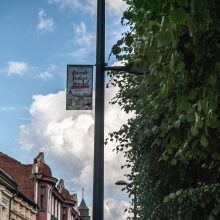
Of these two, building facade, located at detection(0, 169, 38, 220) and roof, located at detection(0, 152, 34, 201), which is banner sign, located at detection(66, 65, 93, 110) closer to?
building facade, located at detection(0, 169, 38, 220)

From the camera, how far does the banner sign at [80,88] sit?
934 cm

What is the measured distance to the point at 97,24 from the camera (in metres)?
9.30

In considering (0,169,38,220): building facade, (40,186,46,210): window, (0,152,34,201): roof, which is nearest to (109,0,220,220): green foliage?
(0,169,38,220): building facade

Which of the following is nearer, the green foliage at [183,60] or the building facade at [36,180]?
the green foliage at [183,60]

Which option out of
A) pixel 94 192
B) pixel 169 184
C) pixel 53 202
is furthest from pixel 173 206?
pixel 53 202

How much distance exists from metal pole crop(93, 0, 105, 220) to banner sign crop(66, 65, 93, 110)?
0.15 meters

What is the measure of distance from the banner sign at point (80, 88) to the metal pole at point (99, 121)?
154mm

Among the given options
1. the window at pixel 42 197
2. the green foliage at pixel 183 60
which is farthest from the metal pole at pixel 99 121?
the window at pixel 42 197

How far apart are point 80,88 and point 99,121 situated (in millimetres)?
732

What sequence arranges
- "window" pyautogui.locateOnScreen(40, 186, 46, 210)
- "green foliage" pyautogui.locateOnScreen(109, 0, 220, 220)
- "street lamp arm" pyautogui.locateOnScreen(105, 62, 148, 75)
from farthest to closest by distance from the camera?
"window" pyautogui.locateOnScreen(40, 186, 46, 210), "street lamp arm" pyautogui.locateOnScreen(105, 62, 148, 75), "green foliage" pyautogui.locateOnScreen(109, 0, 220, 220)

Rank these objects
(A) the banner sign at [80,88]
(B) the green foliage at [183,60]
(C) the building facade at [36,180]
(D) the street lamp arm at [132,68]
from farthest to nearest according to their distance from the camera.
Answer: (C) the building facade at [36,180], (A) the banner sign at [80,88], (D) the street lamp arm at [132,68], (B) the green foliage at [183,60]

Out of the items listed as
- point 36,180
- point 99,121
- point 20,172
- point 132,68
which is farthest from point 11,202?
point 132,68

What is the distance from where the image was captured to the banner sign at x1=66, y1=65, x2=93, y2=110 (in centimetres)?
934

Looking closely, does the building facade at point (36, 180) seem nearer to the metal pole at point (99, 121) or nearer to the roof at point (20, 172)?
the roof at point (20, 172)
